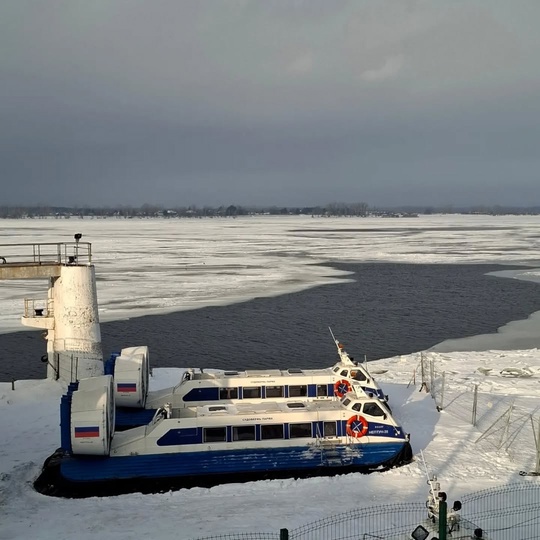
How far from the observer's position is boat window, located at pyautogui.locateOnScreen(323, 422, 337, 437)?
13.9 meters

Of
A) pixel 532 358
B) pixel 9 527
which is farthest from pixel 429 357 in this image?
pixel 9 527

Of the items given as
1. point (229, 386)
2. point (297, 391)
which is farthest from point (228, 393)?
point (297, 391)

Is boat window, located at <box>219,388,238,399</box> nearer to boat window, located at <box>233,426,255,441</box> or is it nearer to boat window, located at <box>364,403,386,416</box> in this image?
boat window, located at <box>233,426,255,441</box>

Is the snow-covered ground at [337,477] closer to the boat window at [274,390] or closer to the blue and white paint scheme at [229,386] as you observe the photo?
the blue and white paint scheme at [229,386]

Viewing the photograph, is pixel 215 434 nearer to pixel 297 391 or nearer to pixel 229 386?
pixel 229 386

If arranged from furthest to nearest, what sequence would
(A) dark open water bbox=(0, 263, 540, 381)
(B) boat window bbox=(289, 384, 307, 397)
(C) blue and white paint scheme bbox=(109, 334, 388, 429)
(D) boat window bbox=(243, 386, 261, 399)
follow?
(A) dark open water bbox=(0, 263, 540, 381)
(B) boat window bbox=(289, 384, 307, 397)
(D) boat window bbox=(243, 386, 261, 399)
(C) blue and white paint scheme bbox=(109, 334, 388, 429)

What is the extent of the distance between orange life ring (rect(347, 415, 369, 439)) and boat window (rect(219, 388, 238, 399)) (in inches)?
162

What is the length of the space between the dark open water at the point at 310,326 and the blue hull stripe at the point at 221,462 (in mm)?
10041

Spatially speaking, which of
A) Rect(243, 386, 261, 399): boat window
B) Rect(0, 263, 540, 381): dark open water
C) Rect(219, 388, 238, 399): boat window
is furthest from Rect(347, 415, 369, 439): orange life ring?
Rect(0, 263, 540, 381): dark open water

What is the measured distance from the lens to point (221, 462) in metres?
13.3

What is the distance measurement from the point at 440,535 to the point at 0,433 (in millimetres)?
11710

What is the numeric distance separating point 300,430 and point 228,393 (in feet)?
11.9

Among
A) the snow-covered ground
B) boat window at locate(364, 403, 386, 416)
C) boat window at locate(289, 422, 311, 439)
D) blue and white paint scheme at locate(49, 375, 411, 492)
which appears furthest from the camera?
boat window at locate(364, 403, 386, 416)

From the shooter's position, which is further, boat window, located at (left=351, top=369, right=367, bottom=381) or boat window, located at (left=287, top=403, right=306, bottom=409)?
boat window, located at (left=351, top=369, right=367, bottom=381)
